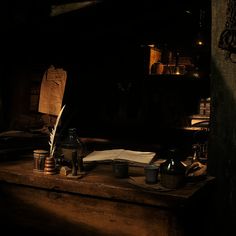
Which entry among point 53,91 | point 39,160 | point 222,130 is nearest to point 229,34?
point 222,130

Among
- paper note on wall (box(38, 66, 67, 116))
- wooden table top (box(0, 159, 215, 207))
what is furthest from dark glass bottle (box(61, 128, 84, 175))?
paper note on wall (box(38, 66, 67, 116))

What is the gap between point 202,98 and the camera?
29.8 ft

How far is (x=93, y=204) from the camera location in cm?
334

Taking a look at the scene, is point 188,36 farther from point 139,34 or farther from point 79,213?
point 79,213

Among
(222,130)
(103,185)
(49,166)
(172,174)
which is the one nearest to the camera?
(172,174)

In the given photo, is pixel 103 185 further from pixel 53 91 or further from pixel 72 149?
pixel 53 91

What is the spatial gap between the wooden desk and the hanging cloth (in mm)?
1267

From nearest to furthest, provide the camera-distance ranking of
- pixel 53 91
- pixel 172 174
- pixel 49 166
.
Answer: pixel 172 174
pixel 49 166
pixel 53 91

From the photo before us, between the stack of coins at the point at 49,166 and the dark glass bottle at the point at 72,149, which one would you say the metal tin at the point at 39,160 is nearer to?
the stack of coins at the point at 49,166

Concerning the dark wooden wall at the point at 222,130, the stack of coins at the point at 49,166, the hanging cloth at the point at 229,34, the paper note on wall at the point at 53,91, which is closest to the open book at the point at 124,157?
the stack of coins at the point at 49,166

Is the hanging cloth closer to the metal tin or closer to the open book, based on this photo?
the open book

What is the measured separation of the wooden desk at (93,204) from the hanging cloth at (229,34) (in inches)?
49.9

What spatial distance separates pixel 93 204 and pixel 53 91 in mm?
3694

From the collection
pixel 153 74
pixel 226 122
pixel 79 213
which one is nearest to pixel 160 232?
pixel 79 213
